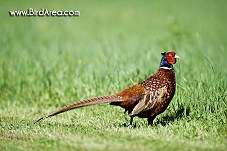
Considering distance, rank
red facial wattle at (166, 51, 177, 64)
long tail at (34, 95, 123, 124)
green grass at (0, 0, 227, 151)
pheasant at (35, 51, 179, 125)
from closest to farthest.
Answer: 1. green grass at (0, 0, 227, 151)
2. long tail at (34, 95, 123, 124)
3. pheasant at (35, 51, 179, 125)
4. red facial wattle at (166, 51, 177, 64)

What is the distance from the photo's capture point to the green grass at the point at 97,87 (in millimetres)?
6520

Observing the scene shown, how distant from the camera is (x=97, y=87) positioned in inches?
371

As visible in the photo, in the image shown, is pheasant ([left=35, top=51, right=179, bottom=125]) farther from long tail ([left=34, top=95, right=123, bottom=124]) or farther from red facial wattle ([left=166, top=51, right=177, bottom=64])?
red facial wattle ([left=166, top=51, right=177, bottom=64])

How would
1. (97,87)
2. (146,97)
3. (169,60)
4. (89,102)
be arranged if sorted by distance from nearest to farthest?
(89,102) < (146,97) < (169,60) < (97,87)

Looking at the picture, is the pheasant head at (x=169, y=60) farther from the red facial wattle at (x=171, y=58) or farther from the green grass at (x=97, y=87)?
the green grass at (x=97, y=87)

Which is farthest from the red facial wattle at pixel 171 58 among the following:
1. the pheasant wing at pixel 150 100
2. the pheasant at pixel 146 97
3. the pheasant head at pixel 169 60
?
the pheasant wing at pixel 150 100

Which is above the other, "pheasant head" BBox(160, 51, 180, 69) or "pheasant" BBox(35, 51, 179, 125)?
"pheasant head" BBox(160, 51, 180, 69)

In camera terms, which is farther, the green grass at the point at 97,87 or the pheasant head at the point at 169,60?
the pheasant head at the point at 169,60

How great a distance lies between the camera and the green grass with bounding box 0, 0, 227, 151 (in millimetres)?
6520

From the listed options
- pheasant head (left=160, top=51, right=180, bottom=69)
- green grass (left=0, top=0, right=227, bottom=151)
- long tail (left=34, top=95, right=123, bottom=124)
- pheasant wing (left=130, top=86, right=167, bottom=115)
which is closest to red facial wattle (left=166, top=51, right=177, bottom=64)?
pheasant head (left=160, top=51, right=180, bottom=69)

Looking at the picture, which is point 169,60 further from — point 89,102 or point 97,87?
point 97,87

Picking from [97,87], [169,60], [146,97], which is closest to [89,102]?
[146,97]

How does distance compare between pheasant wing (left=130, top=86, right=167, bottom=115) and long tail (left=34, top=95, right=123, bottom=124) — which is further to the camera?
pheasant wing (left=130, top=86, right=167, bottom=115)

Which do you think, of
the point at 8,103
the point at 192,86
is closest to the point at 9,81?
the point at 8,103
